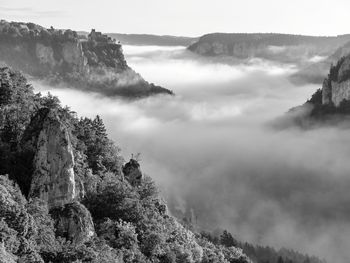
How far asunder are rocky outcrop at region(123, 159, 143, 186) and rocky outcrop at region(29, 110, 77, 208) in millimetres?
23208

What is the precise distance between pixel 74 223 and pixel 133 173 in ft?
107

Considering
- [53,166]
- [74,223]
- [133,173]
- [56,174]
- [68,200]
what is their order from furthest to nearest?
[133,173] → [53,166] → [56,174] → [68,200] → [74,223]

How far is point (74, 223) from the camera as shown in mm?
69500

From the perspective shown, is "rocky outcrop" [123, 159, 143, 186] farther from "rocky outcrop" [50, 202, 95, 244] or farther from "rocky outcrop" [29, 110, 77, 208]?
"rocky outcrop" [50, 202, 95, 244]

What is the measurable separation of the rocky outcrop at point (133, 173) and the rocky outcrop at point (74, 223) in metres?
28.5

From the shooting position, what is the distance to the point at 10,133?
86250 millimetres

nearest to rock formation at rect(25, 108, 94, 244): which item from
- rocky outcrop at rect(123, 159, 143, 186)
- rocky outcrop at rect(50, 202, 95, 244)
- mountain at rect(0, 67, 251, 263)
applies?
rocky outcrop at rect(50, 202, 95, 244)

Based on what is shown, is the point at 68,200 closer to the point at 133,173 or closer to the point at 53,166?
the point at 53,166

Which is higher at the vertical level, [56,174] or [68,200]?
[56,174]

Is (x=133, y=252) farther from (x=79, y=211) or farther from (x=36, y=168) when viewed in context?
(x=36, y=168)

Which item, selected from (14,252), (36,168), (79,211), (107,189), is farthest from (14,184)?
(14,252)

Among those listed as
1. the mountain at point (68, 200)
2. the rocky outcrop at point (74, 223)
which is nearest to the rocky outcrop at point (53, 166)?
the mountain at point (68, 200)

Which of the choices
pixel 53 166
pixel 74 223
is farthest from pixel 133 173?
pixel 74 223

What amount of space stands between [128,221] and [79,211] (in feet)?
39.0
